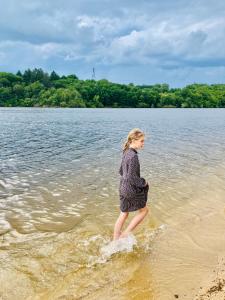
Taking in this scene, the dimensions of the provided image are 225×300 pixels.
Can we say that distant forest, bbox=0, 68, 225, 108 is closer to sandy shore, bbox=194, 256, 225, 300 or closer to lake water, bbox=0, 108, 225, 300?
lake water, bbox=0, 108, 225, 300

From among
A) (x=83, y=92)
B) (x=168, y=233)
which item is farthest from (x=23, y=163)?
(x=83, y=92)

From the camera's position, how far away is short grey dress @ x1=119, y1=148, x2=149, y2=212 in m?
8.39

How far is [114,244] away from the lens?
8977 millimetres

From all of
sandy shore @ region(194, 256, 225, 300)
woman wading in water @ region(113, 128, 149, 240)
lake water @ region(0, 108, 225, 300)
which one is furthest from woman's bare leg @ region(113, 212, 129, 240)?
sandy shore @ region(194, 256, 225, 300)

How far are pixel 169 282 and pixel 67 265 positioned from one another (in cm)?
215

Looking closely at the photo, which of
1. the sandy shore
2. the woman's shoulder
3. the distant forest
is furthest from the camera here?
the distant forest

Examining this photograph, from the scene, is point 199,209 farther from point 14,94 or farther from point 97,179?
point 14,94

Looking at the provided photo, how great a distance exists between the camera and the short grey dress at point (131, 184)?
27.5ft

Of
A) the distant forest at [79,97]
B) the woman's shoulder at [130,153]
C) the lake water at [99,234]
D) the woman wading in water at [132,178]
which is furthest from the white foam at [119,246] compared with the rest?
the distant forest at [79,97]

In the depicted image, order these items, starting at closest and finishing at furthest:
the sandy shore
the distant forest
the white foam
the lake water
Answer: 1. the sandy shore
2. the lake water
3. the white foam
4. the distant forest

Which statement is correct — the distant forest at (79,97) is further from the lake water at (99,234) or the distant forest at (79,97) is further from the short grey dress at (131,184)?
the short grey dress at (131,184)

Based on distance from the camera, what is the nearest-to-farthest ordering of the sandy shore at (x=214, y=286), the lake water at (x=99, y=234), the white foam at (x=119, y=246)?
the sandy shore at (x=214, y=286)
the lake water at (x=99, y=234)
the white foam at (x=119, y=246)

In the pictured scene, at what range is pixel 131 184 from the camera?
848 centimetres

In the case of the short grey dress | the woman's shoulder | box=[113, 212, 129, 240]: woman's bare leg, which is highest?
the woman's shoulder
